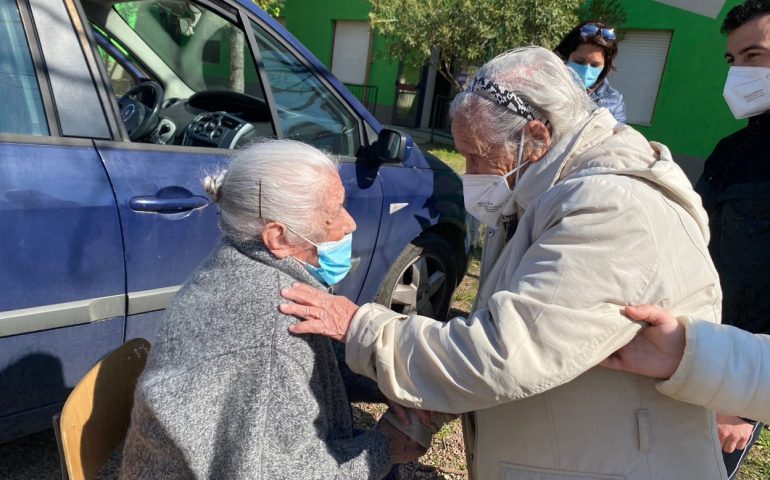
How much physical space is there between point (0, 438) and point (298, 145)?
1432 millimetres

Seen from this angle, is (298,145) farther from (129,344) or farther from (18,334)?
(18,334)

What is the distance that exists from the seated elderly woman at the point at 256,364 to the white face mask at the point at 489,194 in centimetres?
39

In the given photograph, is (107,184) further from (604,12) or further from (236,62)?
(604,12)

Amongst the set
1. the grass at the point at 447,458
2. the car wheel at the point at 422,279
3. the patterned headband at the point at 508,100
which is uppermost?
the patterned headband at the point at 508,100

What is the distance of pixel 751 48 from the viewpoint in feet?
7.00

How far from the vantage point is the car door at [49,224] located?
67.2 inches

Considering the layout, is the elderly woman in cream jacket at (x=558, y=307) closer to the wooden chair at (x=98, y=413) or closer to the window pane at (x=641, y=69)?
the wooden chair at (x=98, y=413)

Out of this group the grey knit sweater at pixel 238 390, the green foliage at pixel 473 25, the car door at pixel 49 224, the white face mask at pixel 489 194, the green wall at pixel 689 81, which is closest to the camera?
the grey knit sweater at pixel 238 390

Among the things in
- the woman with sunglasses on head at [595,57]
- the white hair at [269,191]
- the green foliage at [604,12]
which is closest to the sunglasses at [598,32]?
the woman with sunglasses on head at [595,57]

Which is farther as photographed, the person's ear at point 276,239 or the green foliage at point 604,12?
the green foliage at point 604,12

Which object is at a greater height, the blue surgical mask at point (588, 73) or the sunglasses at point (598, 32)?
the sunglasses at point (598, 32)

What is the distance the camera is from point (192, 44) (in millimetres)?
3705

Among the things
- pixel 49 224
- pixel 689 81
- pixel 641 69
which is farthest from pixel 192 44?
pixel 641 69

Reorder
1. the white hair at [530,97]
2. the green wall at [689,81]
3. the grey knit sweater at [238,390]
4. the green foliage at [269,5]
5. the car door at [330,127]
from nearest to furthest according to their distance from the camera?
the grey knit sweater at [238,390] < the white hair at [530,97] < the car door at [330,127] < the green foliage at [269,5] < the green wall at [689,81]
